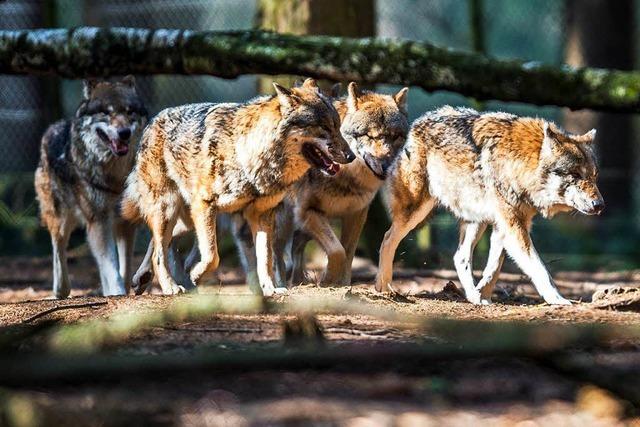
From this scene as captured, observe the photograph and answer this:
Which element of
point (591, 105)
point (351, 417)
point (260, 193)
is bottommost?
point (351, 417)

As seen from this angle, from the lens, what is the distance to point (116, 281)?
26.7 ft

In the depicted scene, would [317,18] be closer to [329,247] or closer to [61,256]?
[329,247]

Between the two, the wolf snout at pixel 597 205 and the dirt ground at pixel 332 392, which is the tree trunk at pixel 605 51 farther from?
the dirt ground at pixel 332 392

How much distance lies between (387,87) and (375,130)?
5.21 metres

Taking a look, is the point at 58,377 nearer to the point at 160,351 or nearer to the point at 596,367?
the point at 160,351

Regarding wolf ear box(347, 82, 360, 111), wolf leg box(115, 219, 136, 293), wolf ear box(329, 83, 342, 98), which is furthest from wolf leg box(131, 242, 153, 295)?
wolf ear box(329, 83, 342, 98)

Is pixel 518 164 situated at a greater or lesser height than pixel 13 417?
greater

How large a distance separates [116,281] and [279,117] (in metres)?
2.11

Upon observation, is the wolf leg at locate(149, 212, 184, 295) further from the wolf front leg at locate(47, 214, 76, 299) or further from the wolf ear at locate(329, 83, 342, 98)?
the wolf ear at locate(329, 83, 342, 98)

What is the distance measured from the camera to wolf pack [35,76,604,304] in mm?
7027

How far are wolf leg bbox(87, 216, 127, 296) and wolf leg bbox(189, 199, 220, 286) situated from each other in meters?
1.16

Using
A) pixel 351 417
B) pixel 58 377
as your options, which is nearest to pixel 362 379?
pixel 351 417

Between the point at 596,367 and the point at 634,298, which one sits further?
the point at 634,298

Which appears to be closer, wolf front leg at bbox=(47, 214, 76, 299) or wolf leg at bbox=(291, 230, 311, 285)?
wolf leg at bbox=(291, 230, 311, 285)
